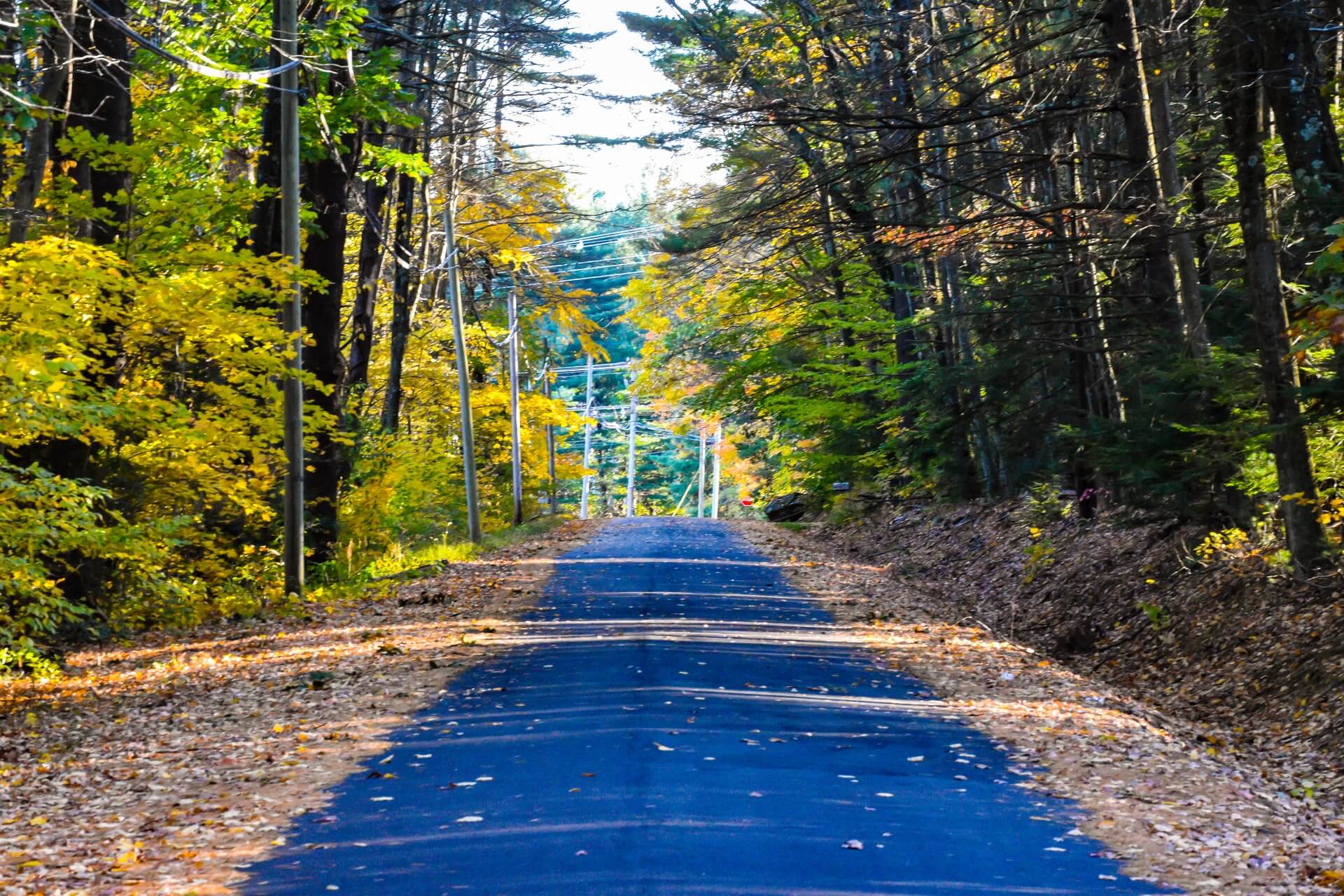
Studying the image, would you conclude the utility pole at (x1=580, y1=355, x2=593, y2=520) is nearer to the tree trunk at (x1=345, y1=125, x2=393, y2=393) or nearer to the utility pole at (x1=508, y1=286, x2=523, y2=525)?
the utility pole at (x1=508, y1=286, x2=523, y2=525)

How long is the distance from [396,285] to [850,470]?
12546mm

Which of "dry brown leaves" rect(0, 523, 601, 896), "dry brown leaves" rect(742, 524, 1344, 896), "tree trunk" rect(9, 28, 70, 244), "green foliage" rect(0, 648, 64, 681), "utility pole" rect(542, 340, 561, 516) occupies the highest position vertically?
"tree trunk" rect(9, 28, 70, 244)

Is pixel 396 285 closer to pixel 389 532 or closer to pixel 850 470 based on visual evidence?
pixel 389 532

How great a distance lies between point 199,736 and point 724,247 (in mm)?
10920

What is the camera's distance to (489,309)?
42.8 metres

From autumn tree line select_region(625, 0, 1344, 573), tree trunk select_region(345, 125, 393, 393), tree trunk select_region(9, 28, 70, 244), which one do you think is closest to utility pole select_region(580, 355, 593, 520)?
tree trunk select_region(345, 125, 393, 393)

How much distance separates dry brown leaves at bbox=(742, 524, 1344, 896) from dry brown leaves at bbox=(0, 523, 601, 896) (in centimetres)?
439

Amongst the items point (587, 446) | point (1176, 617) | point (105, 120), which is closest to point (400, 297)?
point (105, 120)

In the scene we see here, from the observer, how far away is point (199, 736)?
30.0ft

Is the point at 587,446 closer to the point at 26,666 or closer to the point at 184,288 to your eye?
the point at 184,288

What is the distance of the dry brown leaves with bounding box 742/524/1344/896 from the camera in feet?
20.3

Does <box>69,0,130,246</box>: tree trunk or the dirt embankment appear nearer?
the dirt embankment

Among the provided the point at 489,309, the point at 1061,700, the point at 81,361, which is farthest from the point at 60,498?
the point at 489,309

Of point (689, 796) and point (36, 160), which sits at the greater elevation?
point (36, 160)
